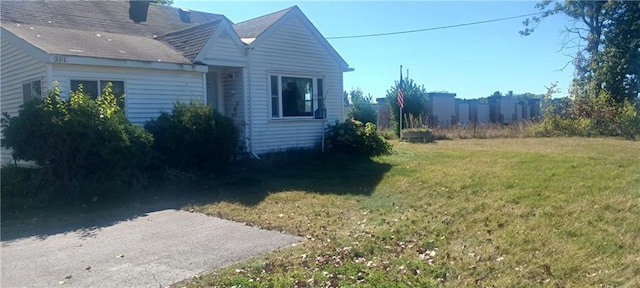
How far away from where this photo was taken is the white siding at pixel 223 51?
496 inches

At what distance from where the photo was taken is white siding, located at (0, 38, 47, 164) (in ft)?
35.2

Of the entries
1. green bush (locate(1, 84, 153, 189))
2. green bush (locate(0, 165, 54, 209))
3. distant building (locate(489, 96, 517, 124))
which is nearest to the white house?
green bush (locate(1, 84, 153, 189))

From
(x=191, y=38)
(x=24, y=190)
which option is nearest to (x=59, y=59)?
(x=24, y=190)

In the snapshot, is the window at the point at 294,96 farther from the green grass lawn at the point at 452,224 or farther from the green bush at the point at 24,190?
the green bush at the point at 24,190

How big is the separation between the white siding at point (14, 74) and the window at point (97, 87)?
65 centimetres

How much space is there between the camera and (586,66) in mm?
25781

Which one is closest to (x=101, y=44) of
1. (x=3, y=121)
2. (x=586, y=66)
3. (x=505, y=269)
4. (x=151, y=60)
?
(x=151, y=60)

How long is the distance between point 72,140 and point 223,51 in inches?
210

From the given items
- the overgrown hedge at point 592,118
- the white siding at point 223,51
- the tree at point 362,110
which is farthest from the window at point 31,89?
the overgrown hedge at point 592,118

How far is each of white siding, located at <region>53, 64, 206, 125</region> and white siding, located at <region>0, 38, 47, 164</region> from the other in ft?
2.19

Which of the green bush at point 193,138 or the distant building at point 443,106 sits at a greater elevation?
the distant building at point 443,106

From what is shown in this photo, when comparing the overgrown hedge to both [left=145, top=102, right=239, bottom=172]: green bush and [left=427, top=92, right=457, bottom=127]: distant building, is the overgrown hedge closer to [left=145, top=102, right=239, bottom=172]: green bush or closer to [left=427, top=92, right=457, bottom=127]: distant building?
[left=427, top=92, right=457, bottom=127]: distant building

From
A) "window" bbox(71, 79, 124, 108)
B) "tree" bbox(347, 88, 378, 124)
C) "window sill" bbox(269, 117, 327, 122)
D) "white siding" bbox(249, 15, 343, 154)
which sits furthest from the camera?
"tree" bbox(347, 88, 378, 124)

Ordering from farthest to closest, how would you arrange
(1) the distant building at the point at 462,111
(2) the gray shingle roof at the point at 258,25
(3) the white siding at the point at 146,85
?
1. (1) the distant building at the point at 462,111
2. (2) the gray shingle roof at the point at 258,25
3. (3) the white siding at the point at 146,85
